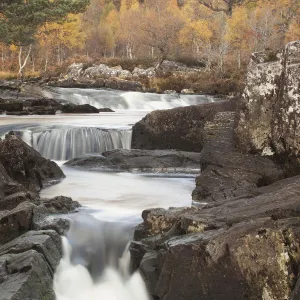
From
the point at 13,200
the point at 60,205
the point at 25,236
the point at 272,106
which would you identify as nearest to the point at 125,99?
the point at 272,106

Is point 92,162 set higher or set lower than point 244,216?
lower

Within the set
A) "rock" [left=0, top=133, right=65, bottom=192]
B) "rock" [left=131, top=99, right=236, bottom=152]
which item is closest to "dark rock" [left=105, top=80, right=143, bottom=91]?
"rock" [left=131, top=99, right=236, bottom=152]

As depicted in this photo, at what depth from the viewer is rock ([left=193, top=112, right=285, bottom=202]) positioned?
8328mm

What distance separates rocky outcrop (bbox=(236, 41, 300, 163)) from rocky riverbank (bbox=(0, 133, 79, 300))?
3325 mm

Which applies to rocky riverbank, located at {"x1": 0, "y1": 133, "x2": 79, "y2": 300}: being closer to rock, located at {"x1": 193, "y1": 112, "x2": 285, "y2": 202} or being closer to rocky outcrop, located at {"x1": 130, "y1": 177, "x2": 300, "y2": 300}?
rocky outcrop, located at {"x1": 130, "y1": 177, "x2": 300, "y2": 300}

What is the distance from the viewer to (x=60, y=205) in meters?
8.20

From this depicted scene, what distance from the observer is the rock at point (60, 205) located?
26.3 feet

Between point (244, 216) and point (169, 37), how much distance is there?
161 ft

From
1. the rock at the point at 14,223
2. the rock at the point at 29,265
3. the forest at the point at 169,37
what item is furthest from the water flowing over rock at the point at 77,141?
the forest at the point at 169,37

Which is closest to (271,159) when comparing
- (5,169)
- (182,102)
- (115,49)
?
(5,169)

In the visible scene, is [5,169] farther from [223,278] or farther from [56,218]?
[223,278]

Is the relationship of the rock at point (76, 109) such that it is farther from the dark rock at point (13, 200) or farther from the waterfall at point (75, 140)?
the dark rock at point (13, 200)

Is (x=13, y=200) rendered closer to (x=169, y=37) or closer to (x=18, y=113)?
(x=18, y=113)

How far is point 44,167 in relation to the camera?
11.7 m
